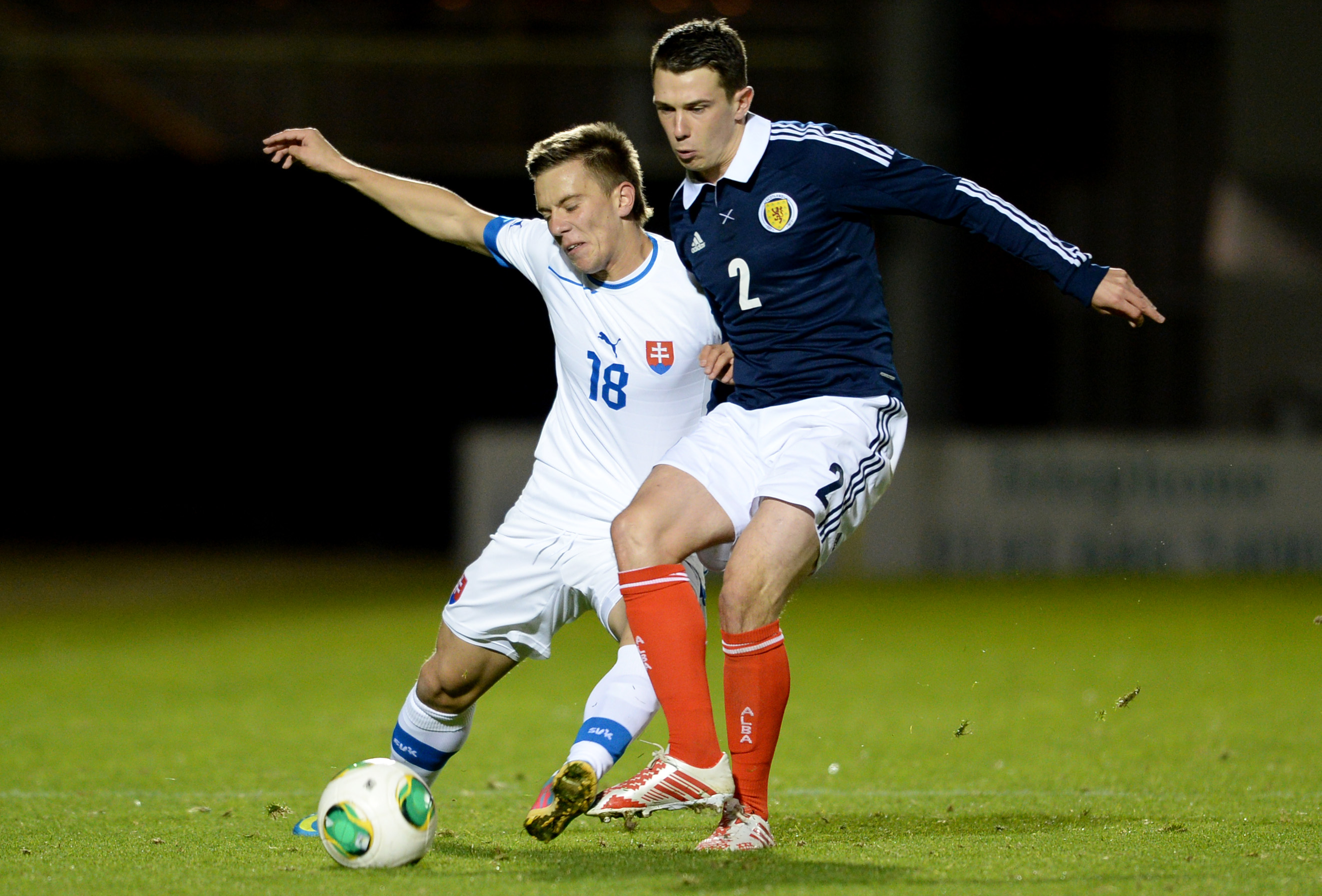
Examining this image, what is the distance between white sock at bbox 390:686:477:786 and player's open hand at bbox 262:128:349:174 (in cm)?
152

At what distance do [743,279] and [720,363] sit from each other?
0.28 meters

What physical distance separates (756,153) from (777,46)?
1524cm

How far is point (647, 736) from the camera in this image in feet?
21.6

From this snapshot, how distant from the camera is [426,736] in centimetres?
435

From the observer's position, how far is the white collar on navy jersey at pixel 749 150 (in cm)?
397

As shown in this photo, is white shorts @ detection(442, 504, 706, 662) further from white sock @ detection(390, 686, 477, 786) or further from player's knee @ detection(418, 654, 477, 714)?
white sock @ detection(390, 686, 477, 786)

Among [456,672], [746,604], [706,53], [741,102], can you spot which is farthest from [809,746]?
[706,53]

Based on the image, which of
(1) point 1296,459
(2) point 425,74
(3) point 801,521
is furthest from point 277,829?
(2) point 425,74

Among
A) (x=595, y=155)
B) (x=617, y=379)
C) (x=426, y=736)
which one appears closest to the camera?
(x=595, y=155)

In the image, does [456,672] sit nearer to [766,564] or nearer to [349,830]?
[349,830]

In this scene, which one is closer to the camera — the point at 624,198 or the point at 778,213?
the point at 778,213

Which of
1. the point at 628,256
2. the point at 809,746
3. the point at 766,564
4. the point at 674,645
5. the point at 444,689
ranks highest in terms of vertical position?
the point at 628,256

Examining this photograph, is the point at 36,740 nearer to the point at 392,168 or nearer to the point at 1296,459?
the point at 1296,459

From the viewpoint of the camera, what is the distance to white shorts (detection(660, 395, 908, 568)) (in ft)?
12.5
